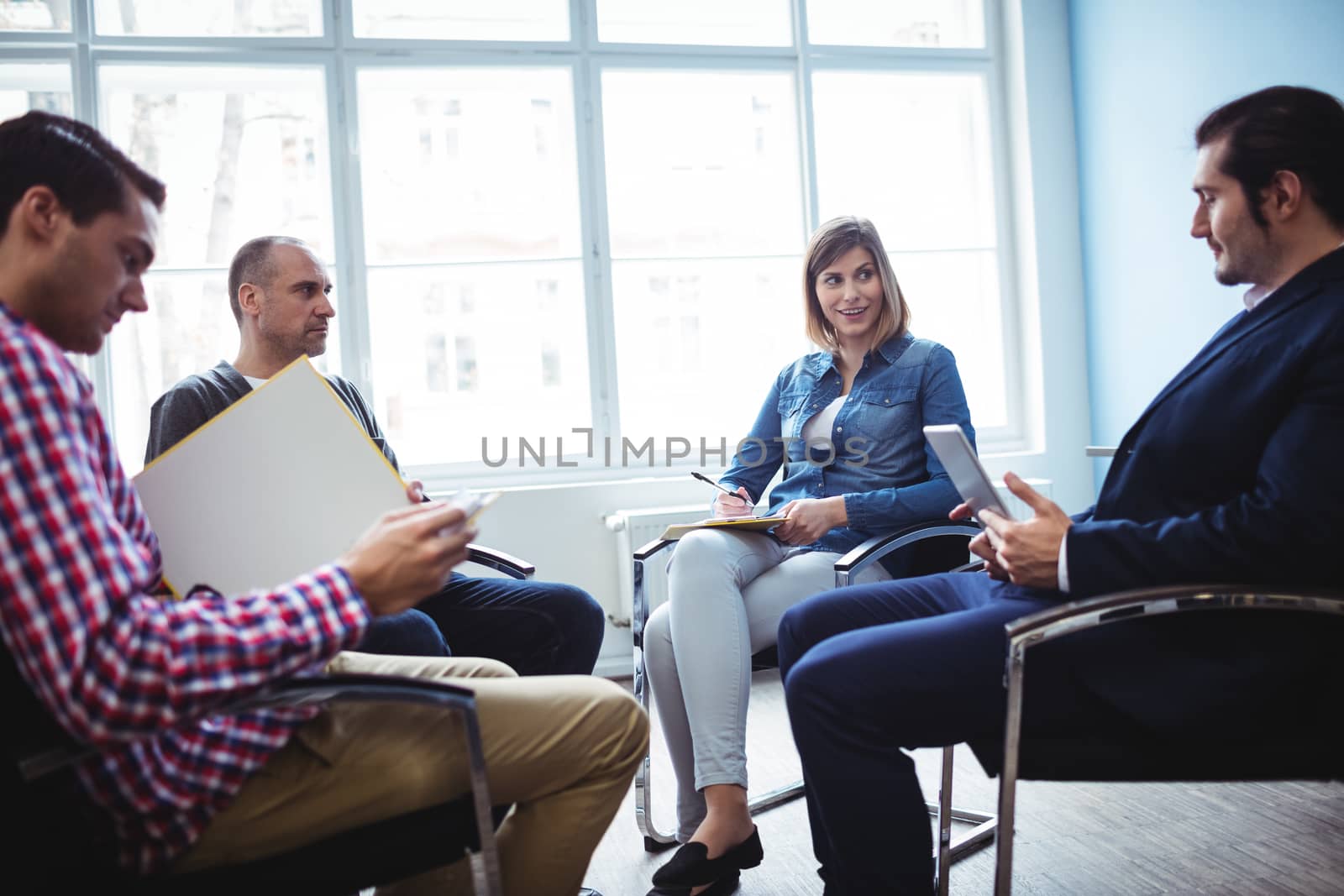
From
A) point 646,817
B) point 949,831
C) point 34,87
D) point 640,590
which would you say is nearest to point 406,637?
point 640,590

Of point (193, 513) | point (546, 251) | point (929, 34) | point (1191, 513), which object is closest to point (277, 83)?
point (546, 251)

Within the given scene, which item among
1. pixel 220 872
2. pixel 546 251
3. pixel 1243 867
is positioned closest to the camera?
pixel 220 872

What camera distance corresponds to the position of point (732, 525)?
83.0 inches

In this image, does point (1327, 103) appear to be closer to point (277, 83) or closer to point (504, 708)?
point (504, 708)

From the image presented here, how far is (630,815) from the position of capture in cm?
237

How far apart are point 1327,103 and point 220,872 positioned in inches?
65.6

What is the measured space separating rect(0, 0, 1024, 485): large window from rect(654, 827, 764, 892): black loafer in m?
2.16

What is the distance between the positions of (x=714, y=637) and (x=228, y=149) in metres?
2.88

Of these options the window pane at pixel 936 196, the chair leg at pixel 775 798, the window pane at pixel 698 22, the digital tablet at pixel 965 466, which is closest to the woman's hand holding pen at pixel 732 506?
the chair leg at pixel 775 798

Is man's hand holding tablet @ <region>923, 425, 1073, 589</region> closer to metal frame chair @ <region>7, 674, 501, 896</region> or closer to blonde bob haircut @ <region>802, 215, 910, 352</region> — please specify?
metal frame chair @ <region>7, 674, 501, 896</region>

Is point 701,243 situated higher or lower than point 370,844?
higher

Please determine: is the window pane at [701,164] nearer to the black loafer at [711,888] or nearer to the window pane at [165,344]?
the window pane at [165,344]

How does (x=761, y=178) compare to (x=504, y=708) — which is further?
(x=761, y=178)

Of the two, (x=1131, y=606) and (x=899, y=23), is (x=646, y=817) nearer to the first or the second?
(x=1131, y=606)
